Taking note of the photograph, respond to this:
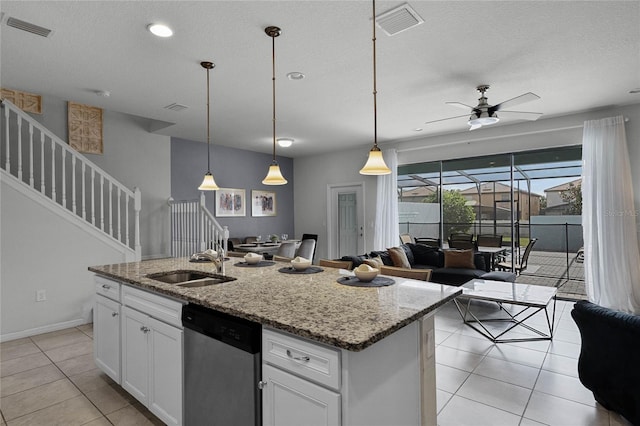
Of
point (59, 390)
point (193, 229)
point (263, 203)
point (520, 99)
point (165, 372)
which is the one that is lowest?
point (59, 390)

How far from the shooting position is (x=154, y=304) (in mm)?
2082

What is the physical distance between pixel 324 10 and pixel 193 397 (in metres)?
2.57

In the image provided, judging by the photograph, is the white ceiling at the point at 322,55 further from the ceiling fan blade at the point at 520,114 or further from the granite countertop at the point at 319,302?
the granite countertop at the point at 319,302

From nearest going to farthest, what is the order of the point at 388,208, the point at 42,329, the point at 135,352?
the point at 135,352 < the point at 42,329 < the point at 388,208

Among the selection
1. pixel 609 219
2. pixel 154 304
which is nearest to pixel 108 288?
pixel 154 304

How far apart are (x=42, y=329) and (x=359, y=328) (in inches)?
171

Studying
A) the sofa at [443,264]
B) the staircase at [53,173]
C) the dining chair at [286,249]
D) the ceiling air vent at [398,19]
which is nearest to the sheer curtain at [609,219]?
the sofa at [443,264]

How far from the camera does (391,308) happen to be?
1537 millimetres

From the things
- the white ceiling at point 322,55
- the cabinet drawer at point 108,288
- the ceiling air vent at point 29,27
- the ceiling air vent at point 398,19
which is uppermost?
the white ceiling at point 322,55

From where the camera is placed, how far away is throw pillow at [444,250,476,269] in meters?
5.35

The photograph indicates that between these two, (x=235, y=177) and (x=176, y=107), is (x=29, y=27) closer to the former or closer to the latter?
(x=176, y=107)

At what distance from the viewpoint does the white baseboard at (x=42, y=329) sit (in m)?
3.66

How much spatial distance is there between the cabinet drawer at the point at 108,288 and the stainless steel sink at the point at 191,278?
0.30m

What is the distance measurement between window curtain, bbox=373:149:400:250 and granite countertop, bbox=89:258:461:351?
4444 mm
